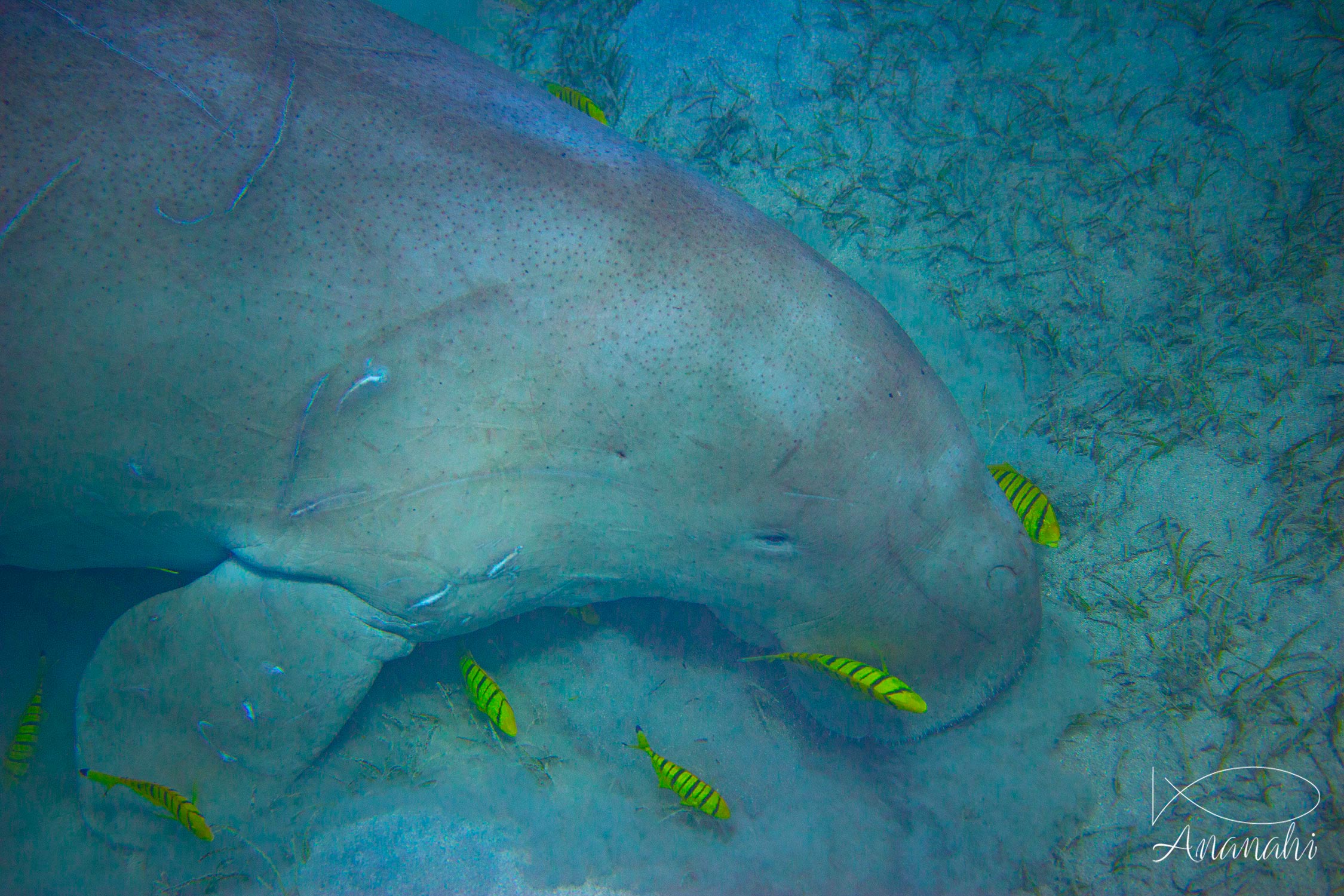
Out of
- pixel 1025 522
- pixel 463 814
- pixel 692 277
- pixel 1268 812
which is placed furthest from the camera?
pixel 1025 522

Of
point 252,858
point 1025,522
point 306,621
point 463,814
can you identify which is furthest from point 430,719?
point 1025,522

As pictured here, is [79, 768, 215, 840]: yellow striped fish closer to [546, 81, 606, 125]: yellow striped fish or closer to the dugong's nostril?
the dugong's nostril

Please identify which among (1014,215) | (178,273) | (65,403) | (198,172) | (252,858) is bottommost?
(252,858)

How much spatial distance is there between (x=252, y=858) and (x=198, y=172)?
3283 mm

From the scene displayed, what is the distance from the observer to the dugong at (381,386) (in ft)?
7.34

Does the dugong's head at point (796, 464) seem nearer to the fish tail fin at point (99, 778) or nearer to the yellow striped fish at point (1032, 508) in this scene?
the yellow striped fish at point (1032, 508)

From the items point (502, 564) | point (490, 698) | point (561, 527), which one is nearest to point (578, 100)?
point (561, 527)

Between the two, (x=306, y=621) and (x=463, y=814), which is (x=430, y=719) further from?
(x=306, y=621)

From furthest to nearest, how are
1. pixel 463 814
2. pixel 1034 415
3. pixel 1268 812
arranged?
pixel 1034 415 → pixel 463 814 → pixel 1268 812

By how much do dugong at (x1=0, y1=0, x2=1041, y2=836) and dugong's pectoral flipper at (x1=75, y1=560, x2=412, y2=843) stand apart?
0.01 meters

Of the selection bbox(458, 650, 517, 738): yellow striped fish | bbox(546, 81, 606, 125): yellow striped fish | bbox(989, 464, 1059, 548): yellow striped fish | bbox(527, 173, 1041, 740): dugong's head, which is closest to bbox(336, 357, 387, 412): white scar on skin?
bbox(527, 173, 1041, 740): dugong's head

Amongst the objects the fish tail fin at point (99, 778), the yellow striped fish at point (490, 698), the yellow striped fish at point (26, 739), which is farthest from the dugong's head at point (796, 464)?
the yellow striped fish at point (26, 739)

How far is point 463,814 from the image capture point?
125 inches

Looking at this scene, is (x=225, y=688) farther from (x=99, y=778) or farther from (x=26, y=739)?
(x=26, y=739)
